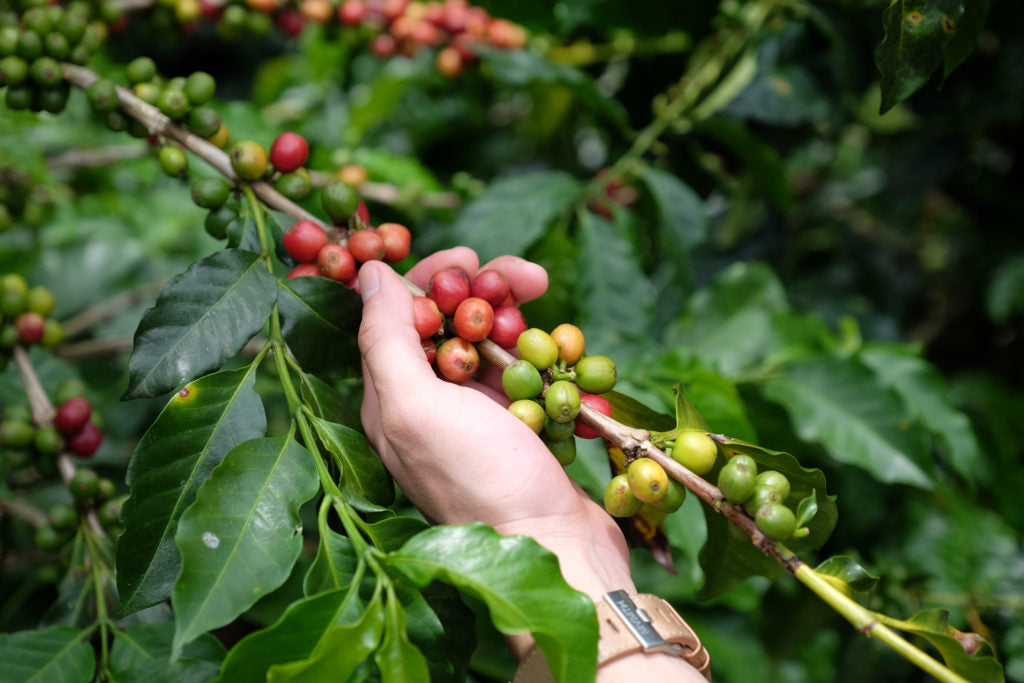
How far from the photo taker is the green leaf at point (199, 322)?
0.95m

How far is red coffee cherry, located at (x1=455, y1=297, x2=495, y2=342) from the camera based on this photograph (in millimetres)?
999

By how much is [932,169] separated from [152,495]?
2.67 metres

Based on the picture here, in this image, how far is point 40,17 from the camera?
1.24m

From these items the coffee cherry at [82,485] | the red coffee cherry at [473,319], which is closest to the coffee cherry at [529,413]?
the red coffee cherry at [473,319]

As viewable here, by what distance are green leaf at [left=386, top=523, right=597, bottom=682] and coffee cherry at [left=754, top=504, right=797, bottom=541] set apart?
226 mm

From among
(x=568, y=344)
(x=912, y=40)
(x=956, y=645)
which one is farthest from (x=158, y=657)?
(x=912, y=40)

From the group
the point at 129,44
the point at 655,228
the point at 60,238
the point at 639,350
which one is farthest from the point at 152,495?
the point at 129,44

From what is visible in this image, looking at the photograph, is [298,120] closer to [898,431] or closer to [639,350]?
[639,350]

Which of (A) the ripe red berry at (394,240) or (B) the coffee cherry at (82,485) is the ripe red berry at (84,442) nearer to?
(B) the coffee cherry at (82,485)

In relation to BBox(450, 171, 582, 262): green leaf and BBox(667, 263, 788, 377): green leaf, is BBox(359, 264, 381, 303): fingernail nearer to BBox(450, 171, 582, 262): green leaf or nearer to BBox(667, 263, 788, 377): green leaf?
BBox(450, 171, 582, 262): green leaf

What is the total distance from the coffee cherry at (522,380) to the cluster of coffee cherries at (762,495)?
0.28 meters

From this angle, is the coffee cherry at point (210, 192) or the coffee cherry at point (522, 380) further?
the coffee cherry at point (210, 192)

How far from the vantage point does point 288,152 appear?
3.74 ft

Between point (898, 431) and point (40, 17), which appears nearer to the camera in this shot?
point (40, 17)
